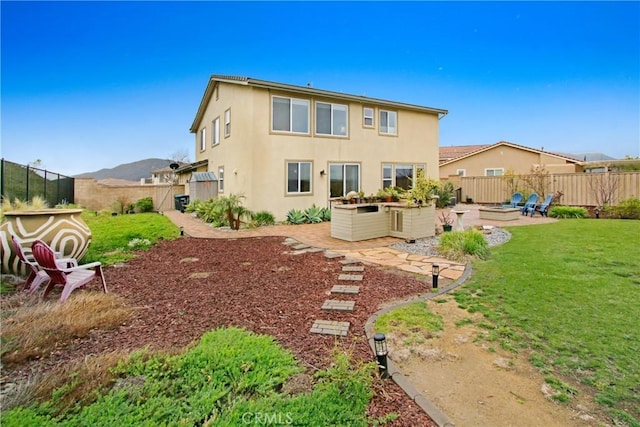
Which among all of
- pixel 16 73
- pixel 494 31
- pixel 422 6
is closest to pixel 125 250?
pixel 16 73

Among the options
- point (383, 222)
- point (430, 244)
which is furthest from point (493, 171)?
point (430, 244)

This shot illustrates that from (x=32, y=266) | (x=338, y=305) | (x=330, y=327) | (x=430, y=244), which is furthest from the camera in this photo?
(x=430, y=244)

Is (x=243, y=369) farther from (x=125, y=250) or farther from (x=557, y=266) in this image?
(x=125, y=250)

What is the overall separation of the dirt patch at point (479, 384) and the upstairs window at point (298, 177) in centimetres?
1134

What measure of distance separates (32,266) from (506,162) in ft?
93.8

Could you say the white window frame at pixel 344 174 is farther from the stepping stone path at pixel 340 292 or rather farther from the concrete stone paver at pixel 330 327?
the concrete stone paver at pixel 330 327

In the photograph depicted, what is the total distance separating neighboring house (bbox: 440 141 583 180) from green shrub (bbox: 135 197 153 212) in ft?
69.3

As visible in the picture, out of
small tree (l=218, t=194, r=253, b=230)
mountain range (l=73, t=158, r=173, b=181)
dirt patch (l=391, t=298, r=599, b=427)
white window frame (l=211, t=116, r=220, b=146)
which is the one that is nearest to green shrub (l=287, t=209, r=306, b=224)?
small tree (l=218, t=194, r=253, b=230)

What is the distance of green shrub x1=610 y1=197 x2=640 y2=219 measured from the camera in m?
12.9

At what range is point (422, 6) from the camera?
13695mm

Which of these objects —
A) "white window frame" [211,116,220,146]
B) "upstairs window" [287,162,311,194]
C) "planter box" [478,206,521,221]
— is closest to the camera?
"planter box" [478,206,521,221]

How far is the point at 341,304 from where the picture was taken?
15.3 ft

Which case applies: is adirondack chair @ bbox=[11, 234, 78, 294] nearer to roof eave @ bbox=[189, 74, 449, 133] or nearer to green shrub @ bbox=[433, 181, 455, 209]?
roof eave @ bbox=[189, 74, 449, 133]

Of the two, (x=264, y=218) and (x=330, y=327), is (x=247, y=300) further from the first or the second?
(x=264, y=218)
